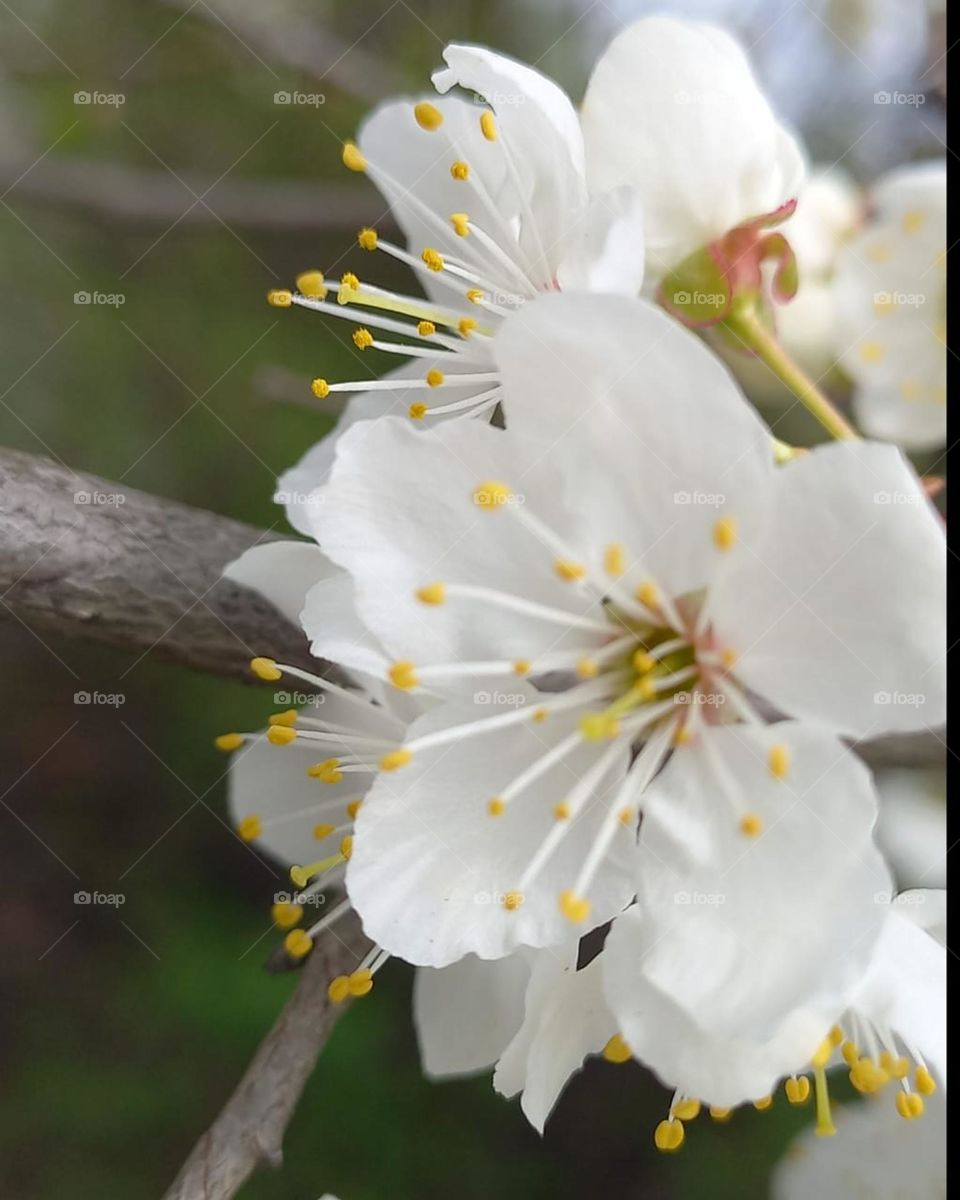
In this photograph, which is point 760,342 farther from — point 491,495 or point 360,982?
point 360,982

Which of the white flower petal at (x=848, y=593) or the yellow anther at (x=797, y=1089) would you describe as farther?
the yellow anther at (x=797, y=1089)

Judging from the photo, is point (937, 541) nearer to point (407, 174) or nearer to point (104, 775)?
point (407, 174)

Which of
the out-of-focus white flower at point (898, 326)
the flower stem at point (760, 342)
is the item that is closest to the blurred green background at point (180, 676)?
the out-of-focus white flower at point (898, 326)

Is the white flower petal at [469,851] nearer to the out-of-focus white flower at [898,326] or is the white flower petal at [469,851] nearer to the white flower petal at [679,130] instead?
the white flower petal at [679,130]

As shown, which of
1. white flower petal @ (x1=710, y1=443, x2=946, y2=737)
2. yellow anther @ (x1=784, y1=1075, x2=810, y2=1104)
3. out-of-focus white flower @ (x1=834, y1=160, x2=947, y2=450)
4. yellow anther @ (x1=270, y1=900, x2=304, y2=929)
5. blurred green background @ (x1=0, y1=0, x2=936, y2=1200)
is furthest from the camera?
blurred green background @ (x1=0, y1=0, x2=936, y2=1200)

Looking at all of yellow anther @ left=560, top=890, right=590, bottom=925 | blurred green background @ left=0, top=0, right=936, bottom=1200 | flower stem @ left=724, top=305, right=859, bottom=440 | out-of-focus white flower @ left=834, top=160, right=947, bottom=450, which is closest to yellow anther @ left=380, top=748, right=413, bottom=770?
yellow anther @ left=560, top=890, right=590, bottom=925

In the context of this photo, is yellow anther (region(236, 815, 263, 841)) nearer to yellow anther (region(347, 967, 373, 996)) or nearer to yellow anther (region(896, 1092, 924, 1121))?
yellow anther (region(347, 967, 373, 996))
